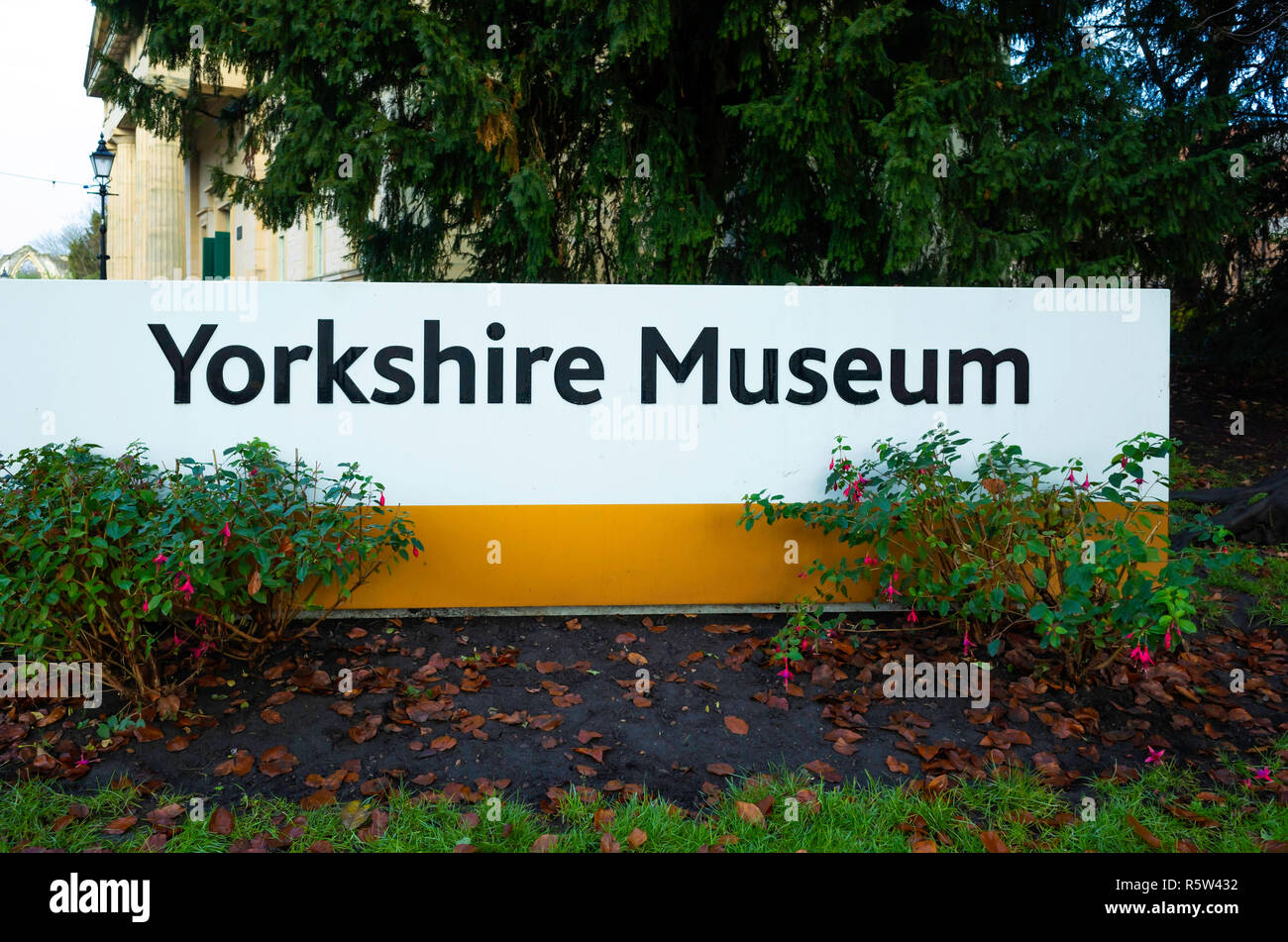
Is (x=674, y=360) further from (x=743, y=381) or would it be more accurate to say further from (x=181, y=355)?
(x=181, y=355)

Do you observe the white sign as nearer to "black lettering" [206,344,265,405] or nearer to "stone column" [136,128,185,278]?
"black lettering" [206,344,265,405]

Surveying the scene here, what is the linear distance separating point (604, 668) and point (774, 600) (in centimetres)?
115

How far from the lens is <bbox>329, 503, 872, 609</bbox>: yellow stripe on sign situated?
5.16 meters

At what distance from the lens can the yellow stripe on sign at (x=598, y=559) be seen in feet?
16.9

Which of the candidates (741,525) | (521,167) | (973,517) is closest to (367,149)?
(521,167)

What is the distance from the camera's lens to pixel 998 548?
454 cm

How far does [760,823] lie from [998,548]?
1965 mm

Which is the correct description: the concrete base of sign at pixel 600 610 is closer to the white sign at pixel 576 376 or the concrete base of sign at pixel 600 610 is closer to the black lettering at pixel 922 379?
the white sign at pixel 576 376

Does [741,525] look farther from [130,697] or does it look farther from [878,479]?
[130,697]

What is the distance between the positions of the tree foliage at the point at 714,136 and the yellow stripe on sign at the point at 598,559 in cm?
342

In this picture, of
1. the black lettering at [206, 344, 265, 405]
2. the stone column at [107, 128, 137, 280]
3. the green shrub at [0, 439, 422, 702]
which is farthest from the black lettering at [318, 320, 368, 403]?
the stone column at [107, 128, 137, 280]
